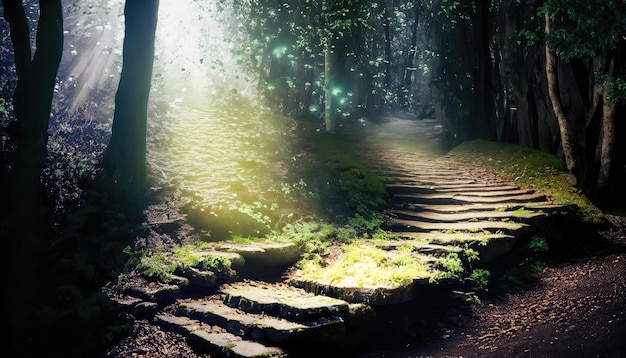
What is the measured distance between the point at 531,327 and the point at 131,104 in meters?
6.87

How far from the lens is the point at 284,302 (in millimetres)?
4293

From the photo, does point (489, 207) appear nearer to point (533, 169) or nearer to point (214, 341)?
point (533, 169)

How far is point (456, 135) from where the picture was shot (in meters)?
14.5

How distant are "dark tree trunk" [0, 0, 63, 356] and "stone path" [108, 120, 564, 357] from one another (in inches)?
38.1

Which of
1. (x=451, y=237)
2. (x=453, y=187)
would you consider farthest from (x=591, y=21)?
(x=453, y=187)

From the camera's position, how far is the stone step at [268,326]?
376cm

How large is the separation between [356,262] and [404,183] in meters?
4.19

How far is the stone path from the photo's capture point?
3.88m

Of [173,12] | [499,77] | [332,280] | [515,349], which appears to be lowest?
[515,349]

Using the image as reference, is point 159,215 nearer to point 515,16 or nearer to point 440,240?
point 440,240

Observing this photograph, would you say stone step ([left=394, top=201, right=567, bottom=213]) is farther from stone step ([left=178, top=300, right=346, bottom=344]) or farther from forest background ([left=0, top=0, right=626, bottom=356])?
stone step ([left=178, top=300, right=346, bottom=344])

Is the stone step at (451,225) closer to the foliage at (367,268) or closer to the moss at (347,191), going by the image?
the moss at (347,191)

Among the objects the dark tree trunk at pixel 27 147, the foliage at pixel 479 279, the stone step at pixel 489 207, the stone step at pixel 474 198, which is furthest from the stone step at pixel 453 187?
the dark tree trunk at pixel 27 147

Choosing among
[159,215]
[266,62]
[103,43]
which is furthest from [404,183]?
[103,43]
